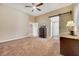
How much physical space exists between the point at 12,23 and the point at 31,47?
0.71 metres

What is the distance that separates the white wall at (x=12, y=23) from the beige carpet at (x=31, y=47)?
0.16 m

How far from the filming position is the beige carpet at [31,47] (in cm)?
277

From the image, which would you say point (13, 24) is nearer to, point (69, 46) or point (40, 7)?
point (40, 7)

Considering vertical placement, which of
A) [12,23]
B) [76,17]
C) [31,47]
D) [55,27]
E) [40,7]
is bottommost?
[31,47]

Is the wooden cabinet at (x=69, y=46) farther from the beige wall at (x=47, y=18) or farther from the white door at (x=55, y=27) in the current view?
the beige wall at (x=47, y=18)

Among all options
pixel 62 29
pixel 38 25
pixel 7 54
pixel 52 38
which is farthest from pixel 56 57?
pixel 7 54

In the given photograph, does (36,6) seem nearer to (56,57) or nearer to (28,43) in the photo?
(28,43)

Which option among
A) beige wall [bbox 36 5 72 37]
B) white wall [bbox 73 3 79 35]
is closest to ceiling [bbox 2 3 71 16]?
beige wall [bbox 36 5 72 37]

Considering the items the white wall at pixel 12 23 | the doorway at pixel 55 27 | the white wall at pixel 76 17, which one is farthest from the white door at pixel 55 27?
the white wall at pixel 12 23

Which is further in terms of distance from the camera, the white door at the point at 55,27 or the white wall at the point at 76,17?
the white door at the point at 55,27

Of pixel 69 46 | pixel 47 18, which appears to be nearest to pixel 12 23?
pixel 47 18

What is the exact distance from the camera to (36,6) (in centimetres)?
284

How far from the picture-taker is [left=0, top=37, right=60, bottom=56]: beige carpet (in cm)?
277

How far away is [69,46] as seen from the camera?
2.85m
